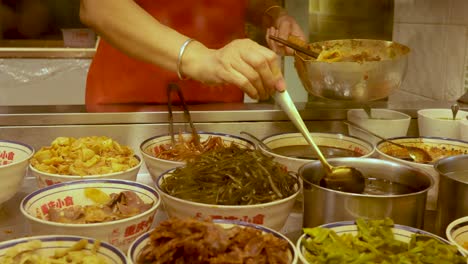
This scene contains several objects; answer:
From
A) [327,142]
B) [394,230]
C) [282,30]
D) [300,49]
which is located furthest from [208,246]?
[282,30]

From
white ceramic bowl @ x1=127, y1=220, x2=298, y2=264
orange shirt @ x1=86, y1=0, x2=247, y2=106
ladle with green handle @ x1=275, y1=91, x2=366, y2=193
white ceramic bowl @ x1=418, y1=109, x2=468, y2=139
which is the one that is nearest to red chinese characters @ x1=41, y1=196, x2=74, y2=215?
white ceramic bowl @ x1=127, y1=220, x2=298, y2=264

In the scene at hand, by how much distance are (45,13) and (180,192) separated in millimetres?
4120

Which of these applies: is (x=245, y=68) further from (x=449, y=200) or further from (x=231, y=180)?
(x=449, y=200)

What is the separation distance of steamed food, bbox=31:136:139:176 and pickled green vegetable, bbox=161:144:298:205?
0.20m

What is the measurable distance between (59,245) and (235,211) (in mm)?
370

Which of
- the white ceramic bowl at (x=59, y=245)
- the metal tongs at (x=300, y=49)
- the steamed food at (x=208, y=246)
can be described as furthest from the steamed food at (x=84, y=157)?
the metal tongs at (x=300, y=49)

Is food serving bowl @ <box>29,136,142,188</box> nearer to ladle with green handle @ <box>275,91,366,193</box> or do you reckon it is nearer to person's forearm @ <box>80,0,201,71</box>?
person's forearm @ <box>80,0,201,71</box>

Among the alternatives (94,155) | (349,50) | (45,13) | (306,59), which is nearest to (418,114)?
(349,50)

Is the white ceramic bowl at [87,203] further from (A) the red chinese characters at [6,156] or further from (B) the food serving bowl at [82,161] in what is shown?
(A) the red chinese characters at [6,156]

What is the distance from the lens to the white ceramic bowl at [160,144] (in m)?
1.55

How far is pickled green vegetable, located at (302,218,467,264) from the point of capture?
111 cm

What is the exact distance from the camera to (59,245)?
1.11 metres

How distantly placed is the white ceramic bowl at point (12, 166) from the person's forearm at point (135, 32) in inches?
16.7

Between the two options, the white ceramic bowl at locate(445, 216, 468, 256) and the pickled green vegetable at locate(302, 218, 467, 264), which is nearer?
the pickled green vegetable at locate(302, 218, 467, 264)
